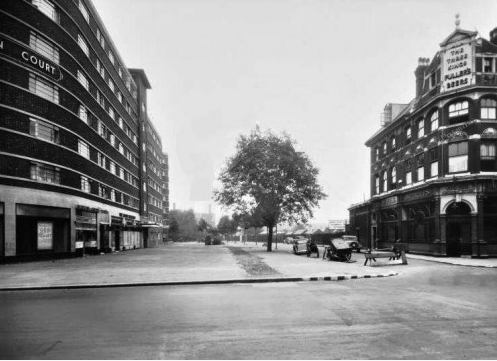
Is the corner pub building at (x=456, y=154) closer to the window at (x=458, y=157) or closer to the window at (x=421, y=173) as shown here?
the window at (x=458, y=157)

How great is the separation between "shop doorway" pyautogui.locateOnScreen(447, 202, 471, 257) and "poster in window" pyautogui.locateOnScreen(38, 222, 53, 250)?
27053mm

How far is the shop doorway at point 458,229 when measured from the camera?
91.8ft

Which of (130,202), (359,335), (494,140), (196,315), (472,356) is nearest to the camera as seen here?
(472,356)

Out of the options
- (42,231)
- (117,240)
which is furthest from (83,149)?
(117,240)

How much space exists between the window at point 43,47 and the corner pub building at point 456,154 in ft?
88.3

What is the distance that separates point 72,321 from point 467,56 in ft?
98.0

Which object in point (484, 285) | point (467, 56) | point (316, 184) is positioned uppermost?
point (467, 56)

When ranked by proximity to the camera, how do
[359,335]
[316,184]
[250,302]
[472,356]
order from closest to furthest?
[472,356] < [359,335] < [250,302] < [316,184]

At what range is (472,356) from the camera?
5414mm

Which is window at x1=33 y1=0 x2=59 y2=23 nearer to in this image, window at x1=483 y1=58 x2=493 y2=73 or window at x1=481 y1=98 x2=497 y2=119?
window at x1=483 y1=58 x2=493 y2=73

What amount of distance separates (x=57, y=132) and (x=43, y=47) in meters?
5.51

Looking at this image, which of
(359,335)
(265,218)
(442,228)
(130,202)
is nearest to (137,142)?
(130,202)

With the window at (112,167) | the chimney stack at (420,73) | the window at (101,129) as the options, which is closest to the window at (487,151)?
the chimney stack at (420,73)

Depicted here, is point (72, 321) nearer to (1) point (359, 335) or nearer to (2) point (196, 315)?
(2) point (196, 315)
